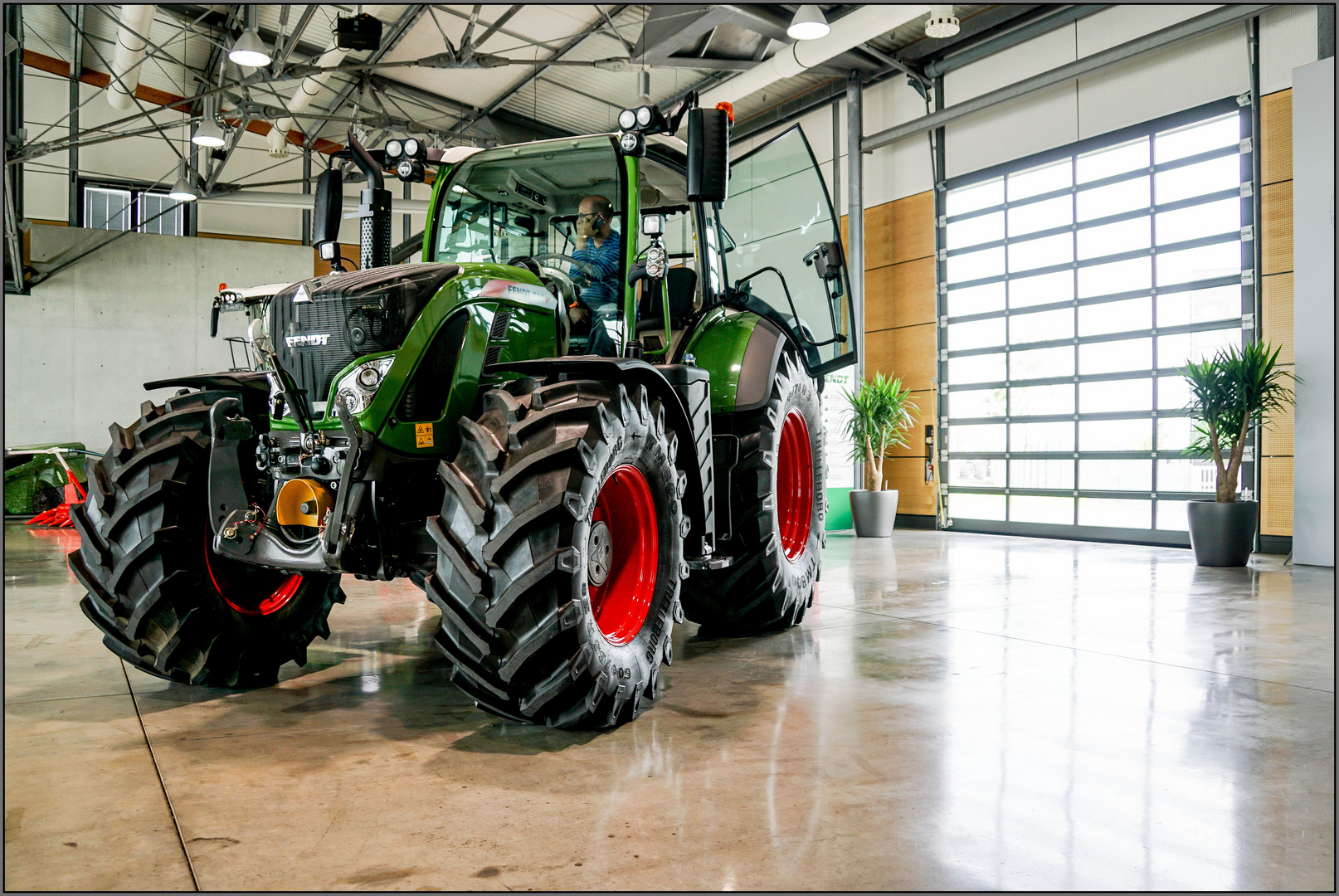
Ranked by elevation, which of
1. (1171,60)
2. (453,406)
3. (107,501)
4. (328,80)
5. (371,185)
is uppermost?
(328,80)

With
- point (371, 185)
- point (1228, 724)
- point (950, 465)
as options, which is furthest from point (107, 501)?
point (950, 465)

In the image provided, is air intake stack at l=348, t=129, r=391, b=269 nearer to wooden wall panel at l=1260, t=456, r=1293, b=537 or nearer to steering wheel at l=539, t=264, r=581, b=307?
steering wheel at l=539, t=264, r=581, b=307

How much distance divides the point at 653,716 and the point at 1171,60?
9.47 metres

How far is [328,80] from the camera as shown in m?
14.3

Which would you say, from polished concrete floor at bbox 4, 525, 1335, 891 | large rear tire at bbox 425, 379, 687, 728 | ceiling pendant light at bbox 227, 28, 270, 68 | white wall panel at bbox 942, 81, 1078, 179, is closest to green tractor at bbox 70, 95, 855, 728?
large rear tire at bbox 425, 379, 687, 728

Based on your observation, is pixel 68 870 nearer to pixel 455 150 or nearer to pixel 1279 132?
pixel 455 150

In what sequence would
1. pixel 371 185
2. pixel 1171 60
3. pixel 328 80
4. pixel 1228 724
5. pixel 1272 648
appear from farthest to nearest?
1. pixel 328 80
2. pixel 1171 60
3. pixel 1272 648
4. pixel 371 185
5. pixel 1228 724

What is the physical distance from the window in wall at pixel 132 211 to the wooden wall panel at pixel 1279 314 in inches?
642

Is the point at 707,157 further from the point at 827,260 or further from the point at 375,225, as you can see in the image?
the point at 827,260

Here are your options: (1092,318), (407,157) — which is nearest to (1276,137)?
(1092,318)

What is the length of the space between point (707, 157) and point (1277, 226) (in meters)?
7.66

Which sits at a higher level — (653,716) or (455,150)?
(455,150)

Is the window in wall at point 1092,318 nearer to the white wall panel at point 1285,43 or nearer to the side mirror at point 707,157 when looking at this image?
the white wall panel at point 1285,43

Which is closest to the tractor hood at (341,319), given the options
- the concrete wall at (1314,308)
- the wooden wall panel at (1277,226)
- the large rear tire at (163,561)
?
the large rear tire at (163,561)
